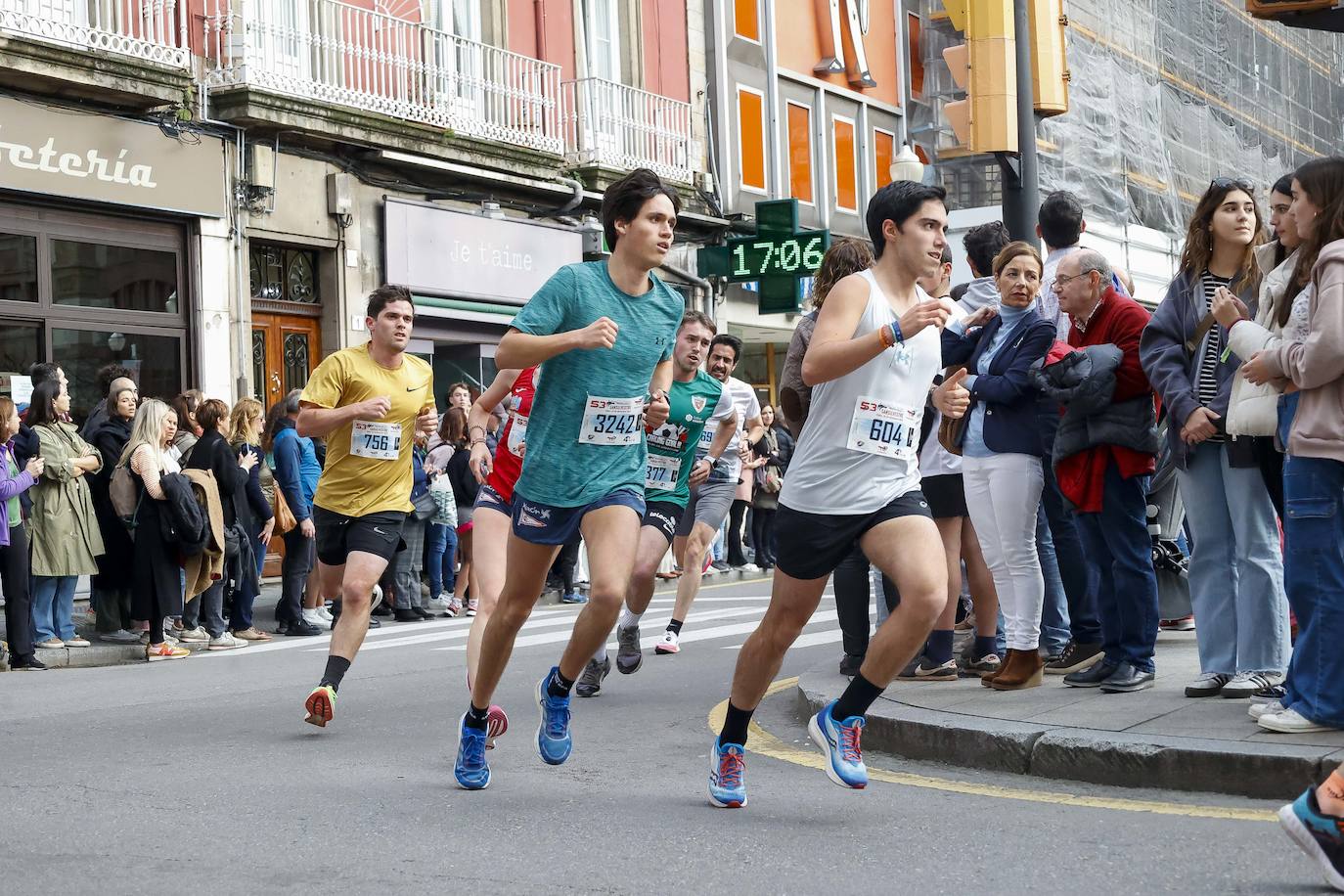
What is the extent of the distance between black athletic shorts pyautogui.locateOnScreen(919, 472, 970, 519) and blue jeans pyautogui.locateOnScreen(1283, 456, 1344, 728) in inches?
91.5

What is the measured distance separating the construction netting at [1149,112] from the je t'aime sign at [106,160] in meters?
12.6

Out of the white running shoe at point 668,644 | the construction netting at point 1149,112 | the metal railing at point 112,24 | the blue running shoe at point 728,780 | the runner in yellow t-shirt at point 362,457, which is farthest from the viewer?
the construction netting at point 1149,112

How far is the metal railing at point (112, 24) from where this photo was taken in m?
15.6

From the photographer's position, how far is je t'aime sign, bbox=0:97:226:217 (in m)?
15.8

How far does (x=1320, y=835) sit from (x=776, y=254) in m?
21.5

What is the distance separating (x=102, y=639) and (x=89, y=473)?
3.95ft

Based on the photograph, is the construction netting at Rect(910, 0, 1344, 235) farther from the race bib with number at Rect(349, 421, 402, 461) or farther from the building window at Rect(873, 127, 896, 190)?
the race bib with number at Rect(349, 421, 402, 461)

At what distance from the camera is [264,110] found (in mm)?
17891

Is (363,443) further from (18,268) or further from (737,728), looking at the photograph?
(18,268)

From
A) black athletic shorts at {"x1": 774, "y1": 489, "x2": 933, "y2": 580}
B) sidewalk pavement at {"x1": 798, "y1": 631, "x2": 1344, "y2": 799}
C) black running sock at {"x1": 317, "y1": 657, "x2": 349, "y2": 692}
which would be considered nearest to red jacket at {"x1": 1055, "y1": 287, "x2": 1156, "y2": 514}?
sidewalk pavement at {"x1": 798, "y1": 631, "x2": 1344, "y2": 799}

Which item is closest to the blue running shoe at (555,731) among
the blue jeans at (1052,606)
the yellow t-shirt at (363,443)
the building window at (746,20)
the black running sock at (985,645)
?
the yellow t-shirt at (363,443)

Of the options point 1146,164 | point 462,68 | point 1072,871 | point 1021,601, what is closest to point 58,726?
point 1021,601

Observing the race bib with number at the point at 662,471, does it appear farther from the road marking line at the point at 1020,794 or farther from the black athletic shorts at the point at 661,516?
the road marking line at the point at 1020,794

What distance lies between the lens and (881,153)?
3011cm
